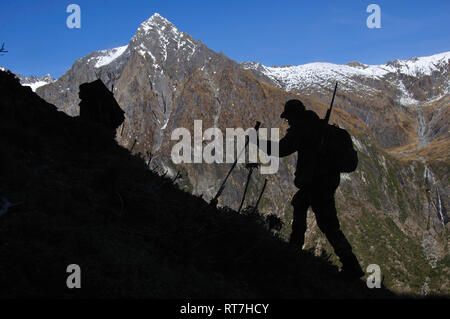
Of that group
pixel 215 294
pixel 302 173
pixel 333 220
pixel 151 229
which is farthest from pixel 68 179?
pixel 333 220

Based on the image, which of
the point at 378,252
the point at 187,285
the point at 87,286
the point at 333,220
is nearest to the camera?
the point at 87,286

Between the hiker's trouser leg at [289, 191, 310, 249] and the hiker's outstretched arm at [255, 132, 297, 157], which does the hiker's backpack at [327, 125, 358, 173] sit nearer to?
the hiker's outstretched arm at [255, 132, 297, 157]

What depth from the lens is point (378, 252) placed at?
18825 centimetres

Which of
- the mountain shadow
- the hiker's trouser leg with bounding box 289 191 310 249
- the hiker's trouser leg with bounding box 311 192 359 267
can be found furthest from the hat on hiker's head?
the mountain shadow

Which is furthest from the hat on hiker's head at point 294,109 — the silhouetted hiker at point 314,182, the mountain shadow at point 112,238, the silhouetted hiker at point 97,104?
the silhouetted hiker at point 97,104

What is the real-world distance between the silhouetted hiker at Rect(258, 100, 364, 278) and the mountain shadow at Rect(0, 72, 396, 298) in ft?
1.72

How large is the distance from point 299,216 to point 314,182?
3.12ft

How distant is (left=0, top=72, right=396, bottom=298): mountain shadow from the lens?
3.86 metres

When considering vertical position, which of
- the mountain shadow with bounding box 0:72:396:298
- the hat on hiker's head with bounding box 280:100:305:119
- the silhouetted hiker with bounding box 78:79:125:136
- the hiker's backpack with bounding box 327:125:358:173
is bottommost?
the mountain shadow with bounding box 0:72:396:298

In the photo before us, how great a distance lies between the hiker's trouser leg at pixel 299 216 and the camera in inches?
320

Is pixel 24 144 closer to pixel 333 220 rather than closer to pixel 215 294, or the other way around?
pixel 215 294

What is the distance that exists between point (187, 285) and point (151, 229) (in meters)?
1.51

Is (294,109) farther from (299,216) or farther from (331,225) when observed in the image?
(331,225)
